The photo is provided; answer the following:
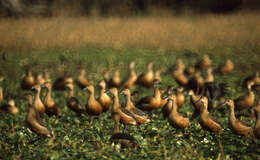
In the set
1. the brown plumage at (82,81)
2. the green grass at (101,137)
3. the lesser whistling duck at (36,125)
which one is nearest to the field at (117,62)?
the green grass at (101,137)

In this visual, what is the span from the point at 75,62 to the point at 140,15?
8665 millimetres

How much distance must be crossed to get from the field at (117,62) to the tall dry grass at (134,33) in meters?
0.04

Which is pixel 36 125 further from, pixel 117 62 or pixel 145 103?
pixel 117 62

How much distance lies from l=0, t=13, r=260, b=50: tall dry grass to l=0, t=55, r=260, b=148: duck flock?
3.12 metres

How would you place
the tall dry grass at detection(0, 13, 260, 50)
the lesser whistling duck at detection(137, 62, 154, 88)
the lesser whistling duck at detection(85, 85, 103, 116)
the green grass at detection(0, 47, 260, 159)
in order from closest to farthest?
the green grass at detection(0, 47, 260, 159) < the lesser whistling duck at detection(85, 85, 103, 116) < the lesser whistling duck at detection(137, 62, 154, 88) < the tall dry grass at detection(0, 13, 260, 50)

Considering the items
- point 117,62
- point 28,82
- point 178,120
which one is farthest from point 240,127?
point 117,62

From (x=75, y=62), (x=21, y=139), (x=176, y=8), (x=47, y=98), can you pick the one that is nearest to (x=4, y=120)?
(x=47, y=98)

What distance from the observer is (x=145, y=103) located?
8.86 meters

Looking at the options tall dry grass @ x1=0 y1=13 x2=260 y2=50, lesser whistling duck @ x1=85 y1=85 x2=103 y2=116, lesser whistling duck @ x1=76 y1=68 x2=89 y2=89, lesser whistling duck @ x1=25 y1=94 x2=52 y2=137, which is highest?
tall dry grass @ x1=0 y1=13 x2=260 y2=50

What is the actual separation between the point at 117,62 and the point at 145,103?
21.8ft

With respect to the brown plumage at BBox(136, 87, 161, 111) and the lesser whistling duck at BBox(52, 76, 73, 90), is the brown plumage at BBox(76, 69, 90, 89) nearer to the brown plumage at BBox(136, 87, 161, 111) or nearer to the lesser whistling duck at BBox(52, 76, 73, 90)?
the lesser whistling duck at BBox(52, 76, 73, 90)

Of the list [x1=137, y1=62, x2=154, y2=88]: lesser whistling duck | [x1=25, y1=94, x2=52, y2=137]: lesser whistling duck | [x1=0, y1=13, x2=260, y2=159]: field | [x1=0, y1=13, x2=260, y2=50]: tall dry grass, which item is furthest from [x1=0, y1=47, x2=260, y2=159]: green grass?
[x1=0, y1=13, x2=260, y2=50]: tall dry grass

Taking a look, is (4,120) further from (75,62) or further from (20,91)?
(75,62)

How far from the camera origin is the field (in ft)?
21.4
